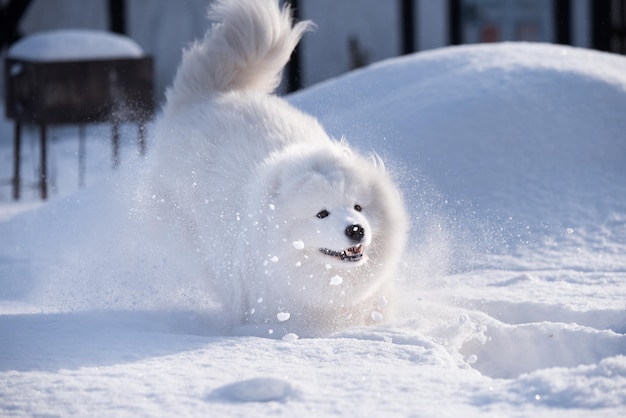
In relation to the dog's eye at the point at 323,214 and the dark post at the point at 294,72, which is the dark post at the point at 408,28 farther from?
the dog's eye at the point at 323,214

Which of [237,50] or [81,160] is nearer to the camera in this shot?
[237,50]

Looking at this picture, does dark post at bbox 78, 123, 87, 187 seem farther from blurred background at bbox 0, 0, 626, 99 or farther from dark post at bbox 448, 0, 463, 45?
dark post at bbox 448, 0, 463, 45

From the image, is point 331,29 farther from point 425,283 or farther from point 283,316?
point 283,316

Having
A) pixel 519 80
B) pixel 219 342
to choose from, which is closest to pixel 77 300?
pixel 219 342

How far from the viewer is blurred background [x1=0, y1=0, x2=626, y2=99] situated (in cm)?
1037

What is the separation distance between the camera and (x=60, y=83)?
7.67 meters

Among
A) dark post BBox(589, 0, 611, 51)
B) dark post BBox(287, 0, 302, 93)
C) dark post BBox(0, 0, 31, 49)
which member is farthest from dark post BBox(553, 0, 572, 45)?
dark post BBox(0, 0, 31, 49)

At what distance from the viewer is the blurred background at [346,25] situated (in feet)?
34.0

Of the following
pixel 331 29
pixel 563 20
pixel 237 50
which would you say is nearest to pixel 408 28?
pixel 563 20

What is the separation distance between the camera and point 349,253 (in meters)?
3.07

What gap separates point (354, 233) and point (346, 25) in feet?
26.4

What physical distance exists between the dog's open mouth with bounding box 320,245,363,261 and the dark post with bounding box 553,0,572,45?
265 inches

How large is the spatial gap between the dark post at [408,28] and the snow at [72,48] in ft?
8.91

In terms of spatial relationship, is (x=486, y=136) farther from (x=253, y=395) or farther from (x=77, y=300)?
(x=253, y=395)
